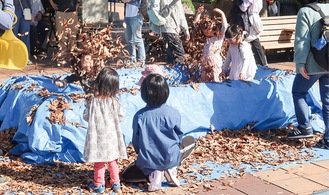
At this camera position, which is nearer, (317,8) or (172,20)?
(317,8)

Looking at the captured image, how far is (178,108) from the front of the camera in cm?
711

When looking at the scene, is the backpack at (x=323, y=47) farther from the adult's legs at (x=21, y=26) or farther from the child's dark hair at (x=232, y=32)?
the adult's legs at (x=21, y=26)

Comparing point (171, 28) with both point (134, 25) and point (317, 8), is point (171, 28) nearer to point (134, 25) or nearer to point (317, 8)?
point (134, 25)

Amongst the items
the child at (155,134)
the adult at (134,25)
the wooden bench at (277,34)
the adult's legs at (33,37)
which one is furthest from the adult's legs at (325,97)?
the adult's legs at (33,37)

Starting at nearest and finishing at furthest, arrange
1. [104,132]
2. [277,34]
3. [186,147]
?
[104,132]
[186,147]
[277,34]

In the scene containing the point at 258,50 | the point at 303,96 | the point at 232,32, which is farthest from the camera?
the point at 258,50

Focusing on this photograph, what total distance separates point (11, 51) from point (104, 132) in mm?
1228

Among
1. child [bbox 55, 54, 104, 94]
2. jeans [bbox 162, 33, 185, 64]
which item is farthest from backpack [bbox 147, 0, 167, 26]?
child [bbox 55, 54, 104, 94]

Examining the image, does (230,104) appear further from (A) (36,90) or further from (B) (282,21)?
(B) (282,21)

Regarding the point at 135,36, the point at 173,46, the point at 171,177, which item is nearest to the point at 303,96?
the point at 171,177

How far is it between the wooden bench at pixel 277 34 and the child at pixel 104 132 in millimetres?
7270

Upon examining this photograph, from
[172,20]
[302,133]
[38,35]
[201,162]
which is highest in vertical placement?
[172,20]

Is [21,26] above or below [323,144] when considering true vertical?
above

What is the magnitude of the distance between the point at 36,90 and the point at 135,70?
199 centimetres
